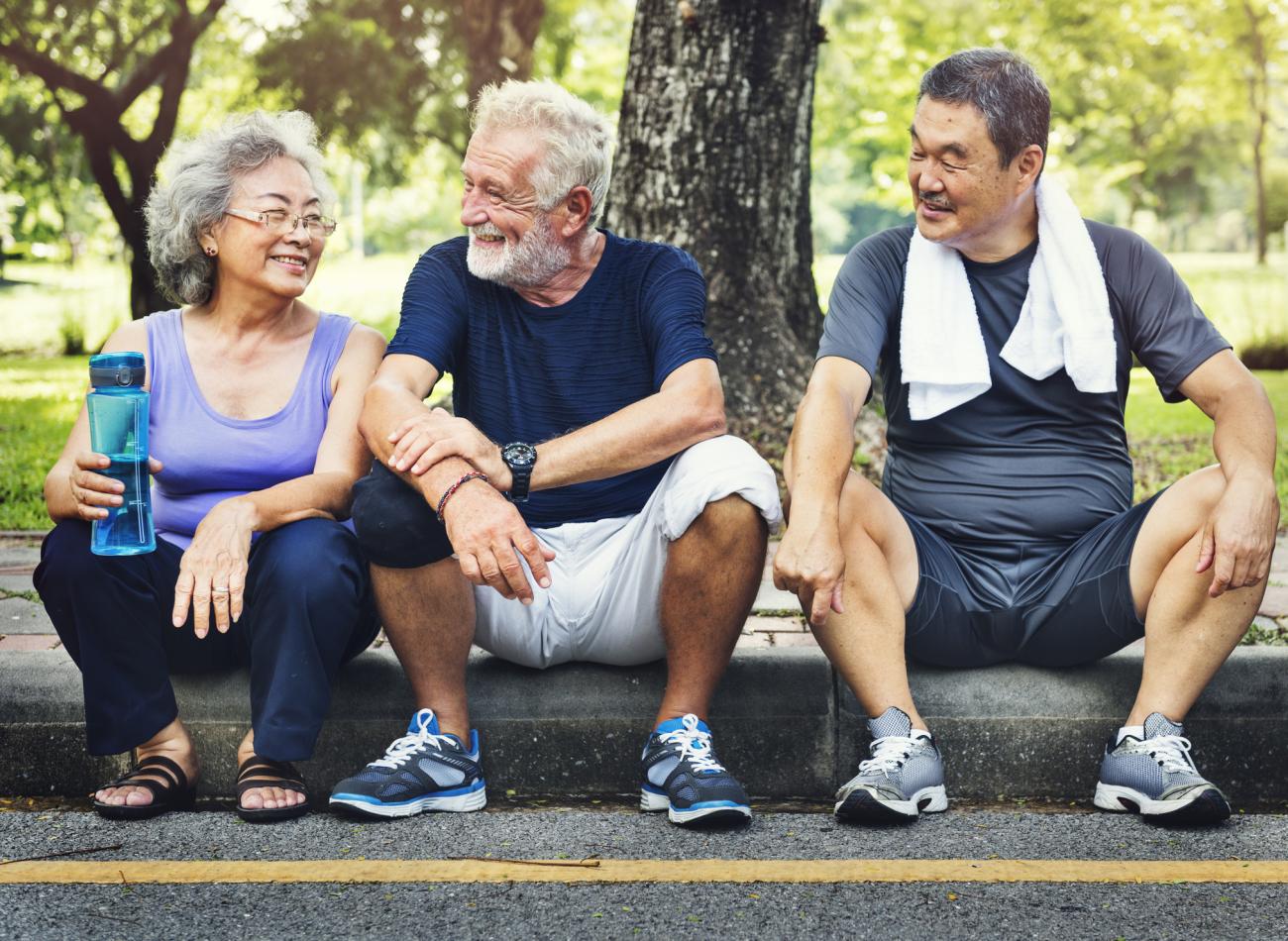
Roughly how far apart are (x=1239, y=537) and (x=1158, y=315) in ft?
2.06

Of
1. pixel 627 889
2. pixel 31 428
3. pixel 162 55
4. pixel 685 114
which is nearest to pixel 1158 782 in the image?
pixel 627 889

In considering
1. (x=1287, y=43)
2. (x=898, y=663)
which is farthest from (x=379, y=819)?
(x=1287, y=43)

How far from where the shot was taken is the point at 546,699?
11.3 ft

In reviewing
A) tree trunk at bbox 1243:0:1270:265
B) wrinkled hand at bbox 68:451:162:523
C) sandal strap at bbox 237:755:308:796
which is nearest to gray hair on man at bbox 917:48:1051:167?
wrinkled hand at bbox 68:451:162:523

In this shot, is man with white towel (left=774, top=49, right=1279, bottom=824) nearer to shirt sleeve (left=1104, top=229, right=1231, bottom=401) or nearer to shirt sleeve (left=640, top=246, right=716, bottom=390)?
shirt sleeve (left=1104, top=229, right=1231, bottom=401)

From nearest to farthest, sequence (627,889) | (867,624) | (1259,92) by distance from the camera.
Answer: (627,889) → (867,624) → (1259,92)

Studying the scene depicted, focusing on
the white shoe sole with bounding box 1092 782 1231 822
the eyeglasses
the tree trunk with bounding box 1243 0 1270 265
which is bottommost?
the white shoe sole with bounding box 1092 782 1231 822

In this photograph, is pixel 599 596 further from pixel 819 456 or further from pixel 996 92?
pixel 996 92

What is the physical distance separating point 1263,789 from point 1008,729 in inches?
23.9

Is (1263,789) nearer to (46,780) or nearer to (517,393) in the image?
(517,393)

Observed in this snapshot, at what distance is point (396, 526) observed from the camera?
3176 mm

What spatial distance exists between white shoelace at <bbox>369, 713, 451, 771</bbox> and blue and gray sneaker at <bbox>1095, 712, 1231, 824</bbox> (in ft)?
4.80

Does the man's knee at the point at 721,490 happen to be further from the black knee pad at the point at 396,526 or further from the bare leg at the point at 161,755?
the bare leg at the point at 161,755

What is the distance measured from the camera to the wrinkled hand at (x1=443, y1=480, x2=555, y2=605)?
3.07 meters
